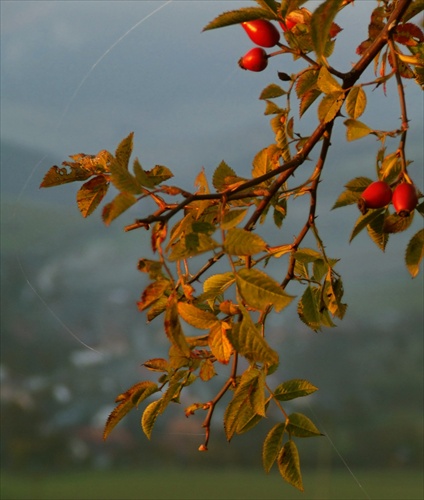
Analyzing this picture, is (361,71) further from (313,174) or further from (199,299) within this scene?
(199,299)

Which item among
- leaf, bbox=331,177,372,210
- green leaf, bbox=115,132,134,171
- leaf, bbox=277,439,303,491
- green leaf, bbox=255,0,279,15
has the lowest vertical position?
leaf, bbox=277,439,303,491

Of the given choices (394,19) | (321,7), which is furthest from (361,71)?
(321,7)

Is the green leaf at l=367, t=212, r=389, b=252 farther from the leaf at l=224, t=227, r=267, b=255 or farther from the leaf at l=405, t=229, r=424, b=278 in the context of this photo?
the leaf at l=224, t=227, r=267, b=255

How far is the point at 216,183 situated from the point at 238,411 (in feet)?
0.69

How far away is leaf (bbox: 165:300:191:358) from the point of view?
60cm

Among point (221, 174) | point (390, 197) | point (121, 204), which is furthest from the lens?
point (221, 174)

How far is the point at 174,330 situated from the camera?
604mm

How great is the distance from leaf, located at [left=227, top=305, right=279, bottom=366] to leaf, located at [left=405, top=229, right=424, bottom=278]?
0.18m

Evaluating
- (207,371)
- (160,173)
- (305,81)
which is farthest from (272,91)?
(207,371)

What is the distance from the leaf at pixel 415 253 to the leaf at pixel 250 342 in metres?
0.18

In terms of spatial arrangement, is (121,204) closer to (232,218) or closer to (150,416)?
(232,218)

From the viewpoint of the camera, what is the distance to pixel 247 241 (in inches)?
23.5

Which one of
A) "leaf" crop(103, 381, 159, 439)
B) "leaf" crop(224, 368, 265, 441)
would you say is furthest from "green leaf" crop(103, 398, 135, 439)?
"leaf" crop(224, 368, 265, 441)

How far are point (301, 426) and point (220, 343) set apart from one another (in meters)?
0.16
